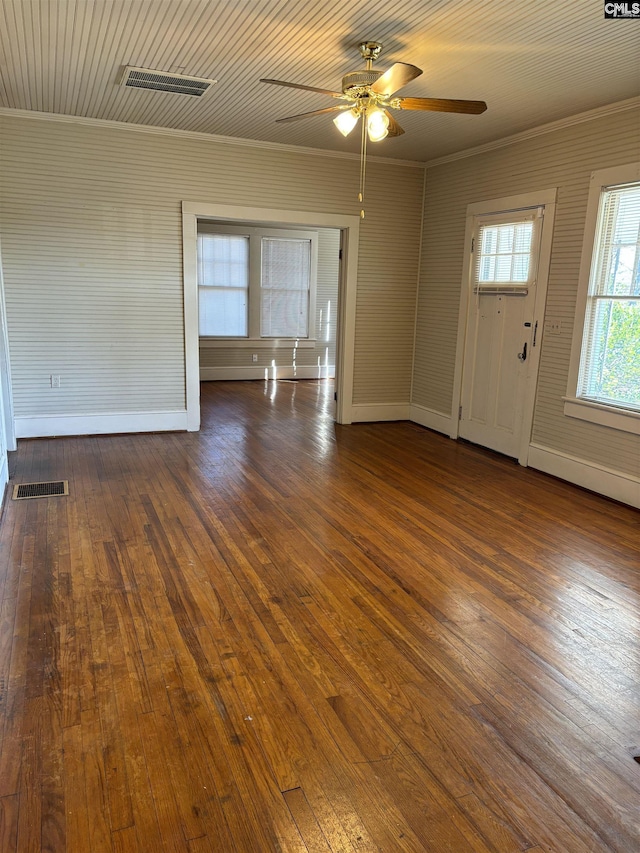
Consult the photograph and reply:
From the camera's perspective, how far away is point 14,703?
2168 mm

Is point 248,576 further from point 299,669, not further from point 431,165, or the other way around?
point 431,165

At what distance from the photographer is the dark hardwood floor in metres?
1.73

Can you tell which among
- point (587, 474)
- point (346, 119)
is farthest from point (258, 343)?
point (346, 119)

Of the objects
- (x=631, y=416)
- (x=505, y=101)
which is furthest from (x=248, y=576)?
(x=505, y=101)

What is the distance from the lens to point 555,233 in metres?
4.94

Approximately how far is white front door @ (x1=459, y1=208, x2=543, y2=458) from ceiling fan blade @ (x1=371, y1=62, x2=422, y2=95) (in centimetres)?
247

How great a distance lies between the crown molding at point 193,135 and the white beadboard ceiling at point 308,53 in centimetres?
13

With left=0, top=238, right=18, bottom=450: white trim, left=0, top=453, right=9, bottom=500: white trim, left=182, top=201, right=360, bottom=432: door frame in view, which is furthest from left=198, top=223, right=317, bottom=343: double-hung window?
left=0, top=453, right=9, bottom=500: white trim

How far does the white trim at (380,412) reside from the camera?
705 cm

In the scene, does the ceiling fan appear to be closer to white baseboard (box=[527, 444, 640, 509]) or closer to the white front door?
the white front door

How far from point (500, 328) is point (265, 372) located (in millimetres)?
5271

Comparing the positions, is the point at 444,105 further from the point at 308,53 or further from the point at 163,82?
the point at 163,82

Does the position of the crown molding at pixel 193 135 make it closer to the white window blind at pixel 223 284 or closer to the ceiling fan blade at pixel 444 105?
the ceiling fan blade at pixel 444 105

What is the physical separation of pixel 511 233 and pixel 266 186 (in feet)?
8.33
